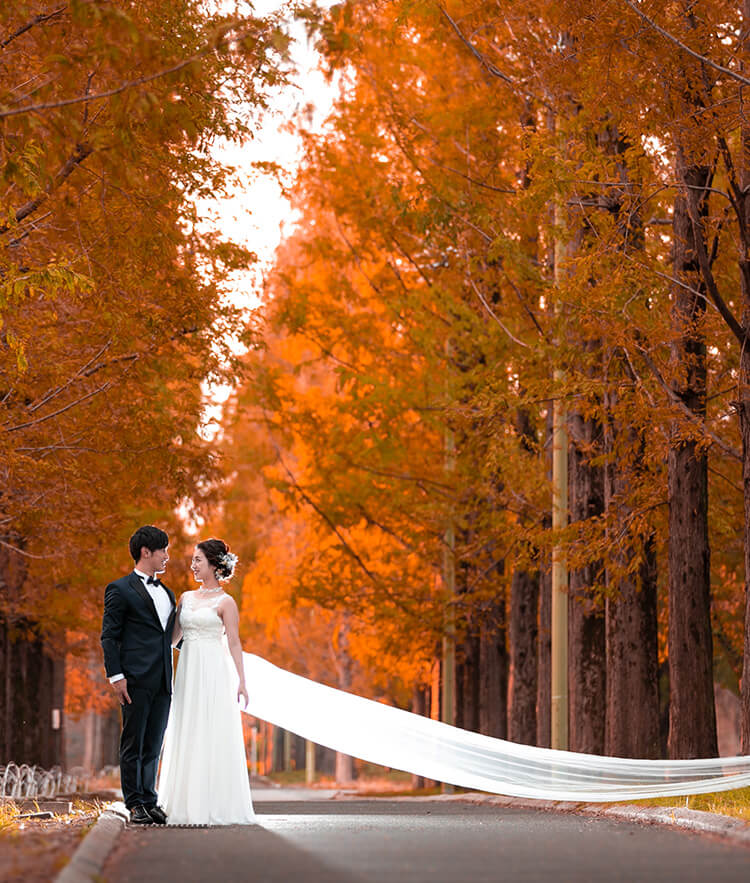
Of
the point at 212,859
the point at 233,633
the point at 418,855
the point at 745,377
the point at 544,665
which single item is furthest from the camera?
the point at 544,665

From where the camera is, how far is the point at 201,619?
11383 millimetres

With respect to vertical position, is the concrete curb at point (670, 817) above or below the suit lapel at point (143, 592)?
below

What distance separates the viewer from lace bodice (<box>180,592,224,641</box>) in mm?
11383

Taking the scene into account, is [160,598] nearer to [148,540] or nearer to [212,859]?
[148,540]

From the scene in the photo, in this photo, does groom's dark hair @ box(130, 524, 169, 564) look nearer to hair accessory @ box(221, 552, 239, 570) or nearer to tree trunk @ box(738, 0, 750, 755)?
hair accessory @ box(221, 552, 239, 570)

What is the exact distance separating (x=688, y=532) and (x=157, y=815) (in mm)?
7783

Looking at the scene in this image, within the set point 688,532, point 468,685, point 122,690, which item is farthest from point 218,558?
point 468,685

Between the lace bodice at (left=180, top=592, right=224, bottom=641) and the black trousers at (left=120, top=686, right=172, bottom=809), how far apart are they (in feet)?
1.62

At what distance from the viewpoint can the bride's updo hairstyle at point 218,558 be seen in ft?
37.5

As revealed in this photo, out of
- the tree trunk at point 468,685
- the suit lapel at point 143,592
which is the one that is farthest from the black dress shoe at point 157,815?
the tree trunk at point 468,685

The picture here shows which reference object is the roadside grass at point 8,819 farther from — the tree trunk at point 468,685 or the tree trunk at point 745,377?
the tree trunk at point 468,685

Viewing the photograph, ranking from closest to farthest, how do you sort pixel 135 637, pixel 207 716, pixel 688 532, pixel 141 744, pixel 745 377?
pixel 141 744, pixel 135 637, pixel 207 716, pixel 745 377, pixel 688 532

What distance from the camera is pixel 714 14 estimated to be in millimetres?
14820

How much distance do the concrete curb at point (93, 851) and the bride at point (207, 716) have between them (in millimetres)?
529
